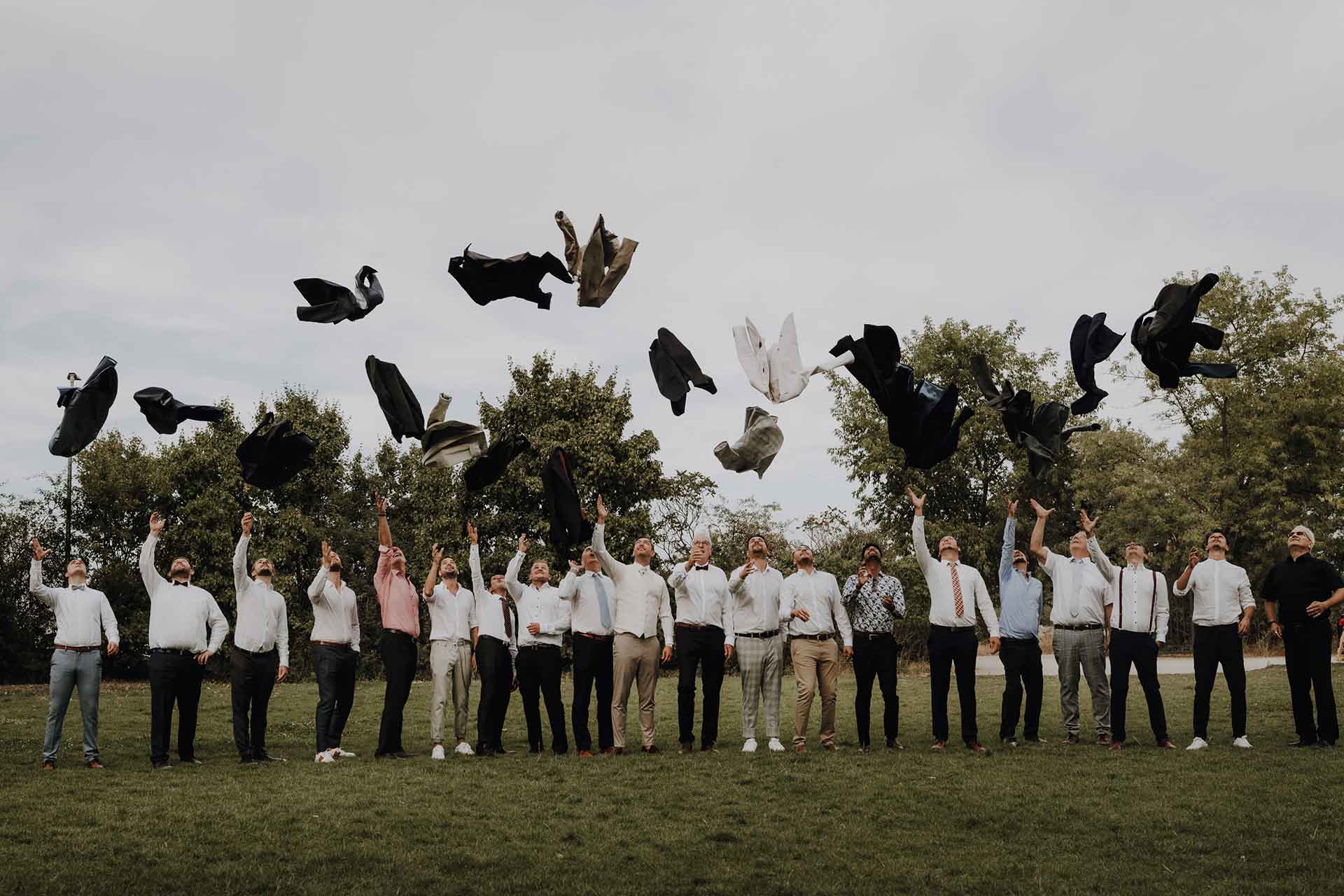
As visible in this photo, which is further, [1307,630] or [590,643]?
[590,643]

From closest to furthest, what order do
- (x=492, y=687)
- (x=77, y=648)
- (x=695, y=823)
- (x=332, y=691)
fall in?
(x=695, y=823) → (x=77, y=648) → (x=332, y=691) → (x=492, y=687)

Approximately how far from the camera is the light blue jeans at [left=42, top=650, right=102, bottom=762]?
9.80 meters

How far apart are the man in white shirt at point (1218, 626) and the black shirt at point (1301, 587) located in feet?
0.88

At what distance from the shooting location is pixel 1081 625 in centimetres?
1054

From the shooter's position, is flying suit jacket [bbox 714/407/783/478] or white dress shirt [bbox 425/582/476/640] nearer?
flying suit jacket [bbox 714/407/783/478]

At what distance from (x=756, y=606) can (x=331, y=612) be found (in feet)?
13.2

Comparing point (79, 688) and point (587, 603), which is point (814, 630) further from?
point (79, 688)

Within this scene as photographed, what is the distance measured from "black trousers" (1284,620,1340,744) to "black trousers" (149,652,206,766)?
32.0ft

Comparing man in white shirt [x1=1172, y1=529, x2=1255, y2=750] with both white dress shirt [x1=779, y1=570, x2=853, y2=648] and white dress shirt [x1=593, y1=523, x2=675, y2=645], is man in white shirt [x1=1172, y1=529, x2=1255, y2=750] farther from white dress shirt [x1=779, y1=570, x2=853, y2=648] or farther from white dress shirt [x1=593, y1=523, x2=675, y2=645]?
white dress shirt [x1=593, y1=523, x2=675, y2=645]

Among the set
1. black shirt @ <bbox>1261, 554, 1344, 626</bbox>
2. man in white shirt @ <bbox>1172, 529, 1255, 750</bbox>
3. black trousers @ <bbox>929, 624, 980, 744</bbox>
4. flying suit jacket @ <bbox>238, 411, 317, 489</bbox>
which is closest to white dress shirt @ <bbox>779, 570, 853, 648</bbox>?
black trousers @ <bbox>929, 624, 980, 744</bbox>

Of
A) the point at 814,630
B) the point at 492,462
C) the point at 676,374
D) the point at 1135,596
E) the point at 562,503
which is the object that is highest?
the point at 676,374

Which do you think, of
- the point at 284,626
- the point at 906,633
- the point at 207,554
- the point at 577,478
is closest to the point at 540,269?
the point at 284,626

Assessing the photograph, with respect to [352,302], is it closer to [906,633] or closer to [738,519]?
[906,633]

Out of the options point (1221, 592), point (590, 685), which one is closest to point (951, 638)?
point (1221, 592)
